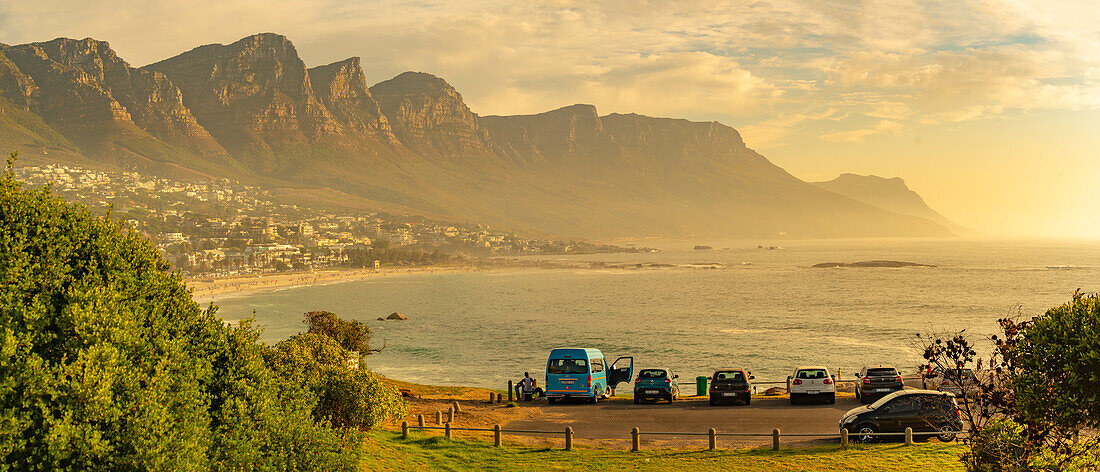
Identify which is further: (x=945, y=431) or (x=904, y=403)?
(x=904, y=403)

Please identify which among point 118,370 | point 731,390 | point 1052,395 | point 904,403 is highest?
point 118,370

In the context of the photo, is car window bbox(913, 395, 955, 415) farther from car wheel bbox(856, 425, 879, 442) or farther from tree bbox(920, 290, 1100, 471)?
tree bbox(920, 290, 1100, 471)

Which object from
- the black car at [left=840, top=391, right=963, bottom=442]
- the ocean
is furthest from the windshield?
the ocean

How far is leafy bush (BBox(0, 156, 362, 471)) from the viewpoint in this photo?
8680 millimetres

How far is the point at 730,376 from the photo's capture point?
31406mm

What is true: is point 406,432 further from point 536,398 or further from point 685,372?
point 685,372

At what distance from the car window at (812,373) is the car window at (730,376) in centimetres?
273

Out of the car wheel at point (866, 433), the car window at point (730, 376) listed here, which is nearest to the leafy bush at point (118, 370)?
the car wheel at point (866, 433)

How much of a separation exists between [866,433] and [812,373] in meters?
9.26

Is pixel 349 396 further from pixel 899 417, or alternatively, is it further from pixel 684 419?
pixel 899 417

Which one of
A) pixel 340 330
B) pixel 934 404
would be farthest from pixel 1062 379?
pixel 340 330

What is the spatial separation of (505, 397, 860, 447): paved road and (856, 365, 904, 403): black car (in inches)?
28.0

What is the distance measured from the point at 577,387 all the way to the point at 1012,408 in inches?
828

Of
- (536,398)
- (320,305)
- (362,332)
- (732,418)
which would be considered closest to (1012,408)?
(732,418)
